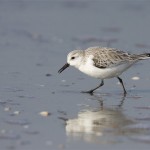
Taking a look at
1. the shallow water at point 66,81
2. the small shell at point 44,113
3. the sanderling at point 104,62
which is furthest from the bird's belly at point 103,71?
the small shell at point 44,113

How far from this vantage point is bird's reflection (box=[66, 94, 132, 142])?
796 centimetres

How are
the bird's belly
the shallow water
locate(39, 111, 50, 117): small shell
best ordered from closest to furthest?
1. the shallow water
2. locate(39, 111, 50, 117): small shell
3. the bird's belly

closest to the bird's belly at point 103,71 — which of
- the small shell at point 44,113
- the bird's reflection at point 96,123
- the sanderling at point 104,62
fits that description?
the sanderling at point 104,62

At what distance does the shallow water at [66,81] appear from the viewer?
25.9ft

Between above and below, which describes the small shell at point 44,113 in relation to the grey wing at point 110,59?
below

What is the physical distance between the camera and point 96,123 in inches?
336

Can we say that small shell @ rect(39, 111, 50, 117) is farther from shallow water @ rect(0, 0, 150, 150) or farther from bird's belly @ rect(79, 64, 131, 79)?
bird's belly @ rect(79, 64, 131, 79)

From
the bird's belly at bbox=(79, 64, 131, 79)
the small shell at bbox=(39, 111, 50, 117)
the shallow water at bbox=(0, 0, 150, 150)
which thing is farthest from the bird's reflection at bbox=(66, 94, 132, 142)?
the bird's belly at bbox=(79, 64, 131, 79)

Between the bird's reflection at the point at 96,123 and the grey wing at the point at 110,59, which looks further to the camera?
the grey wing at the point at 110,59

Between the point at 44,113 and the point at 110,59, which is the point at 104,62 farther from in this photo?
the point at 44,113

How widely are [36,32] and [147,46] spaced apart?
3.18m

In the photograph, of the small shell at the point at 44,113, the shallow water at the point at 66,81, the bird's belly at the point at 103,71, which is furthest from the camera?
the bird's belly at the point at 103,71

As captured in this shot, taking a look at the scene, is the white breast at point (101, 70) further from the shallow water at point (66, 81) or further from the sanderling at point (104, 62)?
the shallow water at point (66, 81)

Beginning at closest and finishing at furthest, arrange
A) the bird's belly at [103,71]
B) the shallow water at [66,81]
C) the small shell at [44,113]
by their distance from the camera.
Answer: the shallow water at [66,81] → the small shell at [44,113] → the bird's belly at [103,71]
